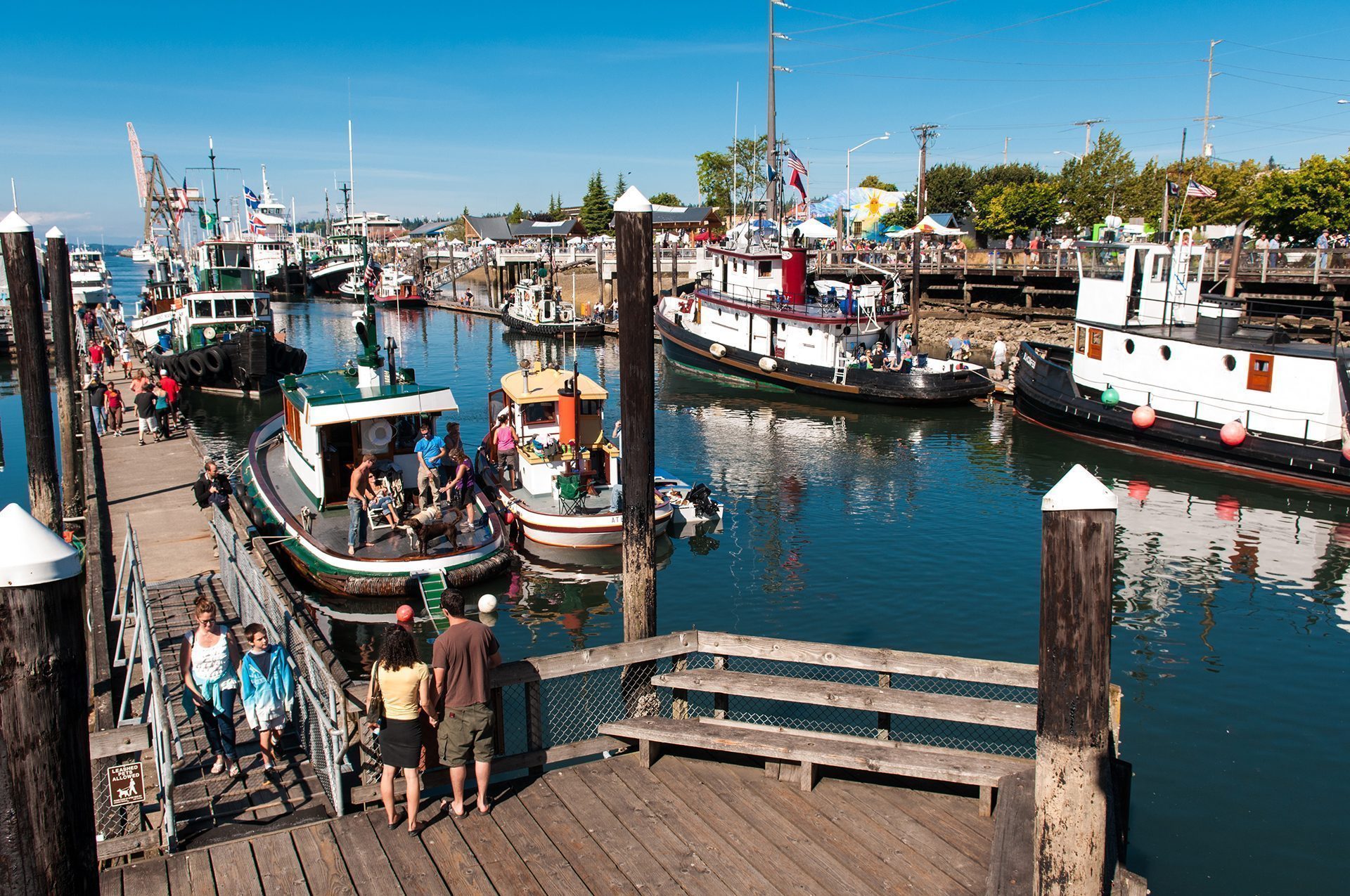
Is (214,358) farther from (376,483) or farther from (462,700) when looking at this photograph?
(462,700)

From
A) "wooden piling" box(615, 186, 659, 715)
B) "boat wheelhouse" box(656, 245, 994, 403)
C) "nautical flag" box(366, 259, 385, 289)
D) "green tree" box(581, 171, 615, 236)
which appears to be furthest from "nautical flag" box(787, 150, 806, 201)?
"green tree" box(581, 171, 615, 236)

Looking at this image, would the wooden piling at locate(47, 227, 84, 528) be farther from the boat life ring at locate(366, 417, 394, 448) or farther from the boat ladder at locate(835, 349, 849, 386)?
the boat ladder at locate(835, 349, 849, 386)

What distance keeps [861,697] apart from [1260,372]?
22.0m

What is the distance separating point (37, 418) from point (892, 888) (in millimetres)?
15241

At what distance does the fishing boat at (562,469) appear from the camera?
1778 cm

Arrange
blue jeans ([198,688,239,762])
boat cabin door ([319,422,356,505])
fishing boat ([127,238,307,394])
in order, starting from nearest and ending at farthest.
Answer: blue jeans ([198,688,239,762]) < boat cabin door ([319,422,356,505]) < fishing boat ([127,238,307,394])

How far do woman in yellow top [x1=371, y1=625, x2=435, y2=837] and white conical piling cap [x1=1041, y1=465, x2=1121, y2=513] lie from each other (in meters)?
4.15

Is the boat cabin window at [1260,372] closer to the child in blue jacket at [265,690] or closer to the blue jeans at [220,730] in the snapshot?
the child in blue jacket at [265,690]

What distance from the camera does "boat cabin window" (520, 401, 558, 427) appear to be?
63.3 ft

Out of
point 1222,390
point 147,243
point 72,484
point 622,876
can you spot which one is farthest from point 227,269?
point 147,243

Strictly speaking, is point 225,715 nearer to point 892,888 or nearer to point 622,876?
point 622,876

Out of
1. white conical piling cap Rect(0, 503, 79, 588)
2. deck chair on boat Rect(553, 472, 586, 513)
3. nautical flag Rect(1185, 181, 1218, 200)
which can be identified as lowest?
deck chair on boat Rect(553, 472, 586, 513)

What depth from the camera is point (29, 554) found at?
320 cm

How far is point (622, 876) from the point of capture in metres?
6.13
